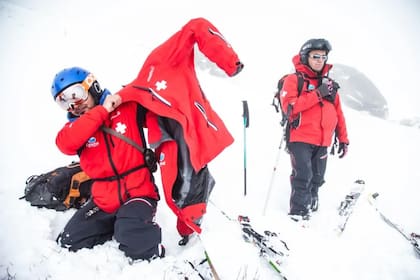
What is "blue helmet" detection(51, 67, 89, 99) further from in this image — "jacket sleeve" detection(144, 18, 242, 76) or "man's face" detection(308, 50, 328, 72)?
"man's face" detection(308, 50, 328, 72)

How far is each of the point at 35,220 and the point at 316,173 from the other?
4.34 meters

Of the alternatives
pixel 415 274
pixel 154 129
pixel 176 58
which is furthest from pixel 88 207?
pixel 415 274

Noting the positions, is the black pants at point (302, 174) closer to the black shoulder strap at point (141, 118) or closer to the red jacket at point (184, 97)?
the red jacket at point (184, 97)

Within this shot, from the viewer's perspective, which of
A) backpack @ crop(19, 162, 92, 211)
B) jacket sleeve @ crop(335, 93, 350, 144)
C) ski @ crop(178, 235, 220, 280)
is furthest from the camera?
jacket sleeve @ crop(335, 93, 350, 144)

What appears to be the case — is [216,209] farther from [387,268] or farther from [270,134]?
[270,134]

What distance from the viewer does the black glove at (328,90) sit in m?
3.69

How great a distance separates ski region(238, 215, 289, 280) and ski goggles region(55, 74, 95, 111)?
2.50 m

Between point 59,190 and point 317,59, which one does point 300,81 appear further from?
point 59,190

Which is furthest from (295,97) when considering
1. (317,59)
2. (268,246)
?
(268,246)

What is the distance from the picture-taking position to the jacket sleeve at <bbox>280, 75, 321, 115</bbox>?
12.0ft

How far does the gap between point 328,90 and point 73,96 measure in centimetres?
365

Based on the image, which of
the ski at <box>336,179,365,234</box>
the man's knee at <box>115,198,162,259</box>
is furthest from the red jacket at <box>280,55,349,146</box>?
the man's knee at <box>115,198,162,259</box>

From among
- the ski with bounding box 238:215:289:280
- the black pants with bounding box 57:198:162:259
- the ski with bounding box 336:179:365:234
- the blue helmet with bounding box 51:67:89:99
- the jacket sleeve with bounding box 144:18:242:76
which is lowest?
the ski with bounding box 336:179:365:234

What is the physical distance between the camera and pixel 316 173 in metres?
4.20
